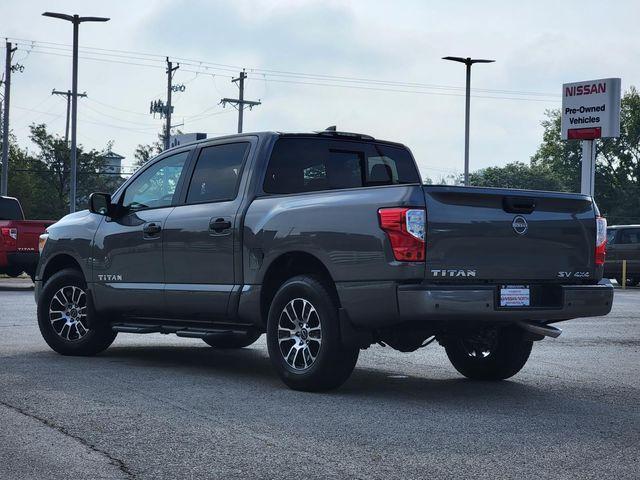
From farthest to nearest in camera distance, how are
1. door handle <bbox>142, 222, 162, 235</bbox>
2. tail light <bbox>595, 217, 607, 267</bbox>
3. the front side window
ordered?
1. the front side window
2. door handle <bbox>142, 222, 162, 235</bbox>
3. tail light <bbox>595, 217, 607, 267</bbox>

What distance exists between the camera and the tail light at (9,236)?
2316 centimetres

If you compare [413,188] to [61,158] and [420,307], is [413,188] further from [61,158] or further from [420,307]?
[61,158]

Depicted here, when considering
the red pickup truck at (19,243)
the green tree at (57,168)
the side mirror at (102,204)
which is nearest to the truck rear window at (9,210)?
the red pickup truck at (19,243)

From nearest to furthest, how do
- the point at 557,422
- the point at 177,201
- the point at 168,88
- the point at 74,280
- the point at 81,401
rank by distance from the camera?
the point at 557,422
the point at 81,401
the point at 177,201
the point at 74,280
the point at 168,88

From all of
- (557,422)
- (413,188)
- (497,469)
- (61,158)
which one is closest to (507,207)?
(413,188)

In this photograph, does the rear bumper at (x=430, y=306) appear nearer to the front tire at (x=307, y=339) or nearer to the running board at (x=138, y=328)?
the front tire at (x=307, y=339)

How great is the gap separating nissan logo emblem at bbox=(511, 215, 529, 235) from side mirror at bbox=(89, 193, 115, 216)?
389 centimetres

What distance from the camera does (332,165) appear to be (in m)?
9.59

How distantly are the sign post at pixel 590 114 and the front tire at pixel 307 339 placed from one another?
104ft

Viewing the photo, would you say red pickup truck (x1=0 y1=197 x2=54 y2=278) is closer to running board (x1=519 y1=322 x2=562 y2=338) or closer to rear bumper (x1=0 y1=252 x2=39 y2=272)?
rear bumper (x1=0 y1=252 x2=39 y2=272)

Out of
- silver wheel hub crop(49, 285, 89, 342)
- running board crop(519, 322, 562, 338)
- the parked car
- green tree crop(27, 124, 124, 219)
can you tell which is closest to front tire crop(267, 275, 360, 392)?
running board crop(519, 322, 562, 338)

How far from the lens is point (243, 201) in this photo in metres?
9.07

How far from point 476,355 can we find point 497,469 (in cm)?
379

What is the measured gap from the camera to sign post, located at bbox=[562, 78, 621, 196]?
39562mm
